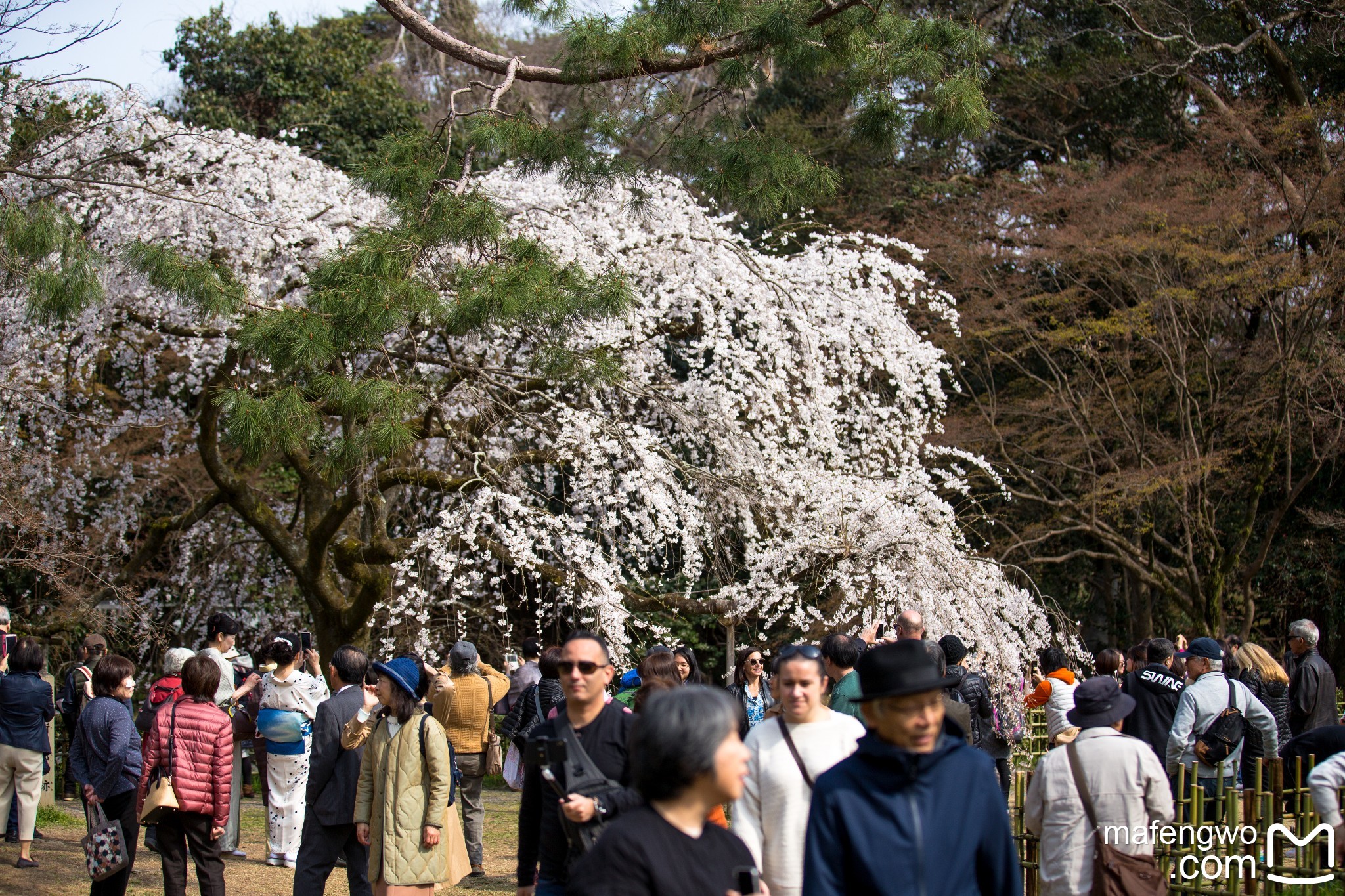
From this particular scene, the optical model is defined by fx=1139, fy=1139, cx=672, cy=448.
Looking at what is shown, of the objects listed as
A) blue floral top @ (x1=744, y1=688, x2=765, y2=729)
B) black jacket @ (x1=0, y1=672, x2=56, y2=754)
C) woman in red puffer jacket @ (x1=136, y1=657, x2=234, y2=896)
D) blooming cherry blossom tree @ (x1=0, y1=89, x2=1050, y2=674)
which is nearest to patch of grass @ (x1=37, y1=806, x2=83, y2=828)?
black jacket @ (x1=0, y1=672, x2=56, y2=754)

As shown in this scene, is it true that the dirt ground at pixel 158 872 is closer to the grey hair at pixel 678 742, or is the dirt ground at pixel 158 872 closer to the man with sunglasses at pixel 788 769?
the man with sunglasses at pixel 788 769

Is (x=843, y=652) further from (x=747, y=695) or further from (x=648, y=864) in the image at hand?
(x=648, y=864)

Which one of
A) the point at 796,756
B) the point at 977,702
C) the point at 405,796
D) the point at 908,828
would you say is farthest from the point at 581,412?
the point at 908,828

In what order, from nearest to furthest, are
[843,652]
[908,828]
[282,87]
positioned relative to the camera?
[908,828]
[843,652]
[282,87]

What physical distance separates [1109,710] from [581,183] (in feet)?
14.9

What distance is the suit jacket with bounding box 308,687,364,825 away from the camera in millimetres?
4523

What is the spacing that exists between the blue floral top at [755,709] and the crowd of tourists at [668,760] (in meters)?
0.02

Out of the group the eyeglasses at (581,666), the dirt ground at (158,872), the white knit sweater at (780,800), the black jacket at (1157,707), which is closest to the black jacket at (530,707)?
the dirt ground at (158,872)

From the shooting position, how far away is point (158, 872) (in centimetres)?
645

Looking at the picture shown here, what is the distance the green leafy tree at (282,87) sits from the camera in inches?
575

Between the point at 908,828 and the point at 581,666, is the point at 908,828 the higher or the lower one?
the lower one

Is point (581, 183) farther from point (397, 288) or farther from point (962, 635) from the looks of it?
point (962, 635)

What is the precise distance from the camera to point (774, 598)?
853 cm

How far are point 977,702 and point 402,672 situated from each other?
10.9 ft
